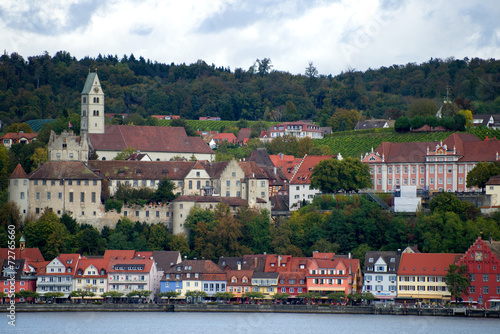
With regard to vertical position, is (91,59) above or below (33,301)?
above

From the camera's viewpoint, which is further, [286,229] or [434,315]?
[286,229]

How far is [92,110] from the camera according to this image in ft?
358

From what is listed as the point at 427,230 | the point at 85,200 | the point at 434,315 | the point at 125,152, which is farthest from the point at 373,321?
the point at 125,152

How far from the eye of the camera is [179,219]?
8675 centimetres

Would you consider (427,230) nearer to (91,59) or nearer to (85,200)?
(85,200)

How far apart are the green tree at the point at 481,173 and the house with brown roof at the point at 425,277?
14166 millimetres

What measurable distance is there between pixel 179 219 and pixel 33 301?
14.8 metres

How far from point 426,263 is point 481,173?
15900 millimetres

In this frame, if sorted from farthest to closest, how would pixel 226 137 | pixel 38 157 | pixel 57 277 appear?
pixel 226 137 → pixel 38 157 → pixel 57 277

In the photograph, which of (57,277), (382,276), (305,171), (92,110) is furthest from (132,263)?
(92,110)

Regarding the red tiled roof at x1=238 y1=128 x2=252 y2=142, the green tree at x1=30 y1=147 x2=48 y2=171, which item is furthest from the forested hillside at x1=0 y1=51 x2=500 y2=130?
the green tree at x1=30 y1=147 x2=48 y2=171

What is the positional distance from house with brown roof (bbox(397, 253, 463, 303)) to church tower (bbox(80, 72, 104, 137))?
42494 millimetres

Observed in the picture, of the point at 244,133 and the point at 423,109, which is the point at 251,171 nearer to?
the point at 423,109

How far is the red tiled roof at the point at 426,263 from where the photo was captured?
75750mm
